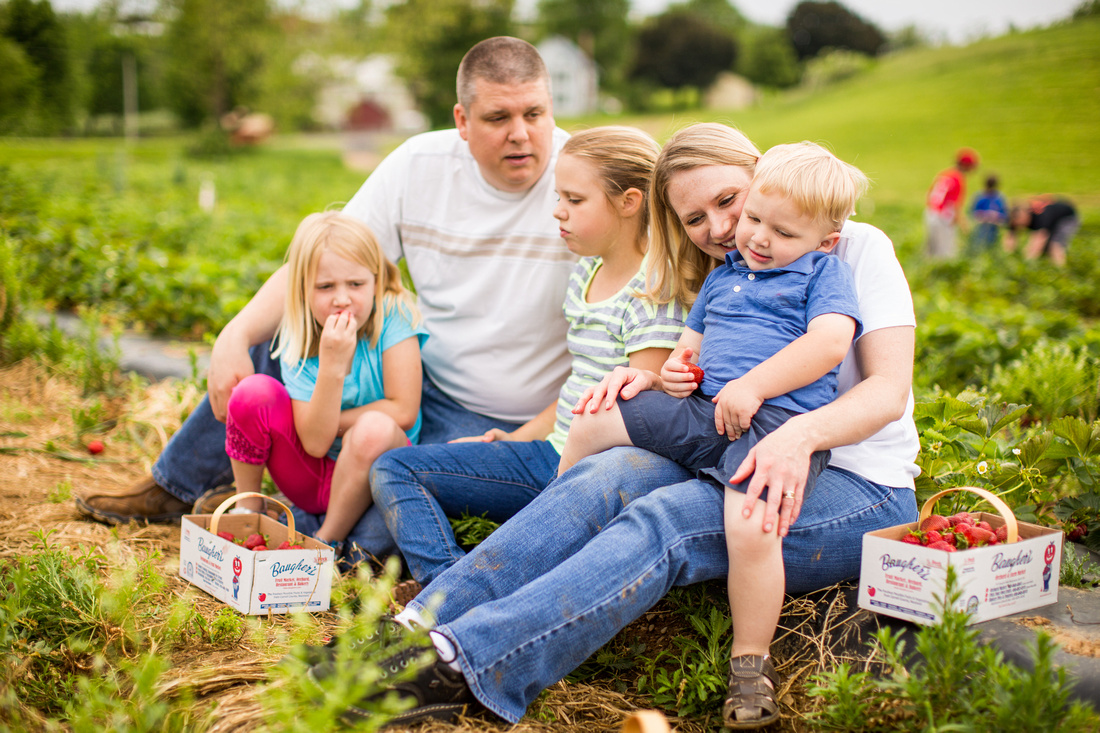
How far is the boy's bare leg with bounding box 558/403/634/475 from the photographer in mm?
1970

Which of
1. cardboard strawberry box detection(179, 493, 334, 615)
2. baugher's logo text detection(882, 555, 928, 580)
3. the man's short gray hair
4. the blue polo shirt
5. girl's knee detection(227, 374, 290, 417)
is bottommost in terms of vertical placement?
cardboard strawberry box detection(179, 493, 334, 615)

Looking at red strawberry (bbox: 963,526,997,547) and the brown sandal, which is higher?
red strawberry (bbox: 963,526,997,547)

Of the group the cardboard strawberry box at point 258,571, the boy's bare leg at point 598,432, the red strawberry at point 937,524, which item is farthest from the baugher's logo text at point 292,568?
the red strawberry at point 937,524

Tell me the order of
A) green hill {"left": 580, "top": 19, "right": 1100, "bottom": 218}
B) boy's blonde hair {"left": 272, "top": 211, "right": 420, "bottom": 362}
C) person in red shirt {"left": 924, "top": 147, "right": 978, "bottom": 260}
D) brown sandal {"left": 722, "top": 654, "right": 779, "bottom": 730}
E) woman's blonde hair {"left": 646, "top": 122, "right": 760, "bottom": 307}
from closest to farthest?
brown sandal {"left": 722, "top": 654, "right": 779, "bottom": 730} → woman's blonde hair {"left": 646, "top": 122, "right": 760, "bottom": 307} → boy's blonde hair {"left": 272, "top": 211, "right": 420, "bottom": 362} → person in red shirt {"left": 924, "top": 147, "right": 978, "bottom": 260} → green hill {"left": 580, "top": 19, "right": 1100, "bottom": 218}

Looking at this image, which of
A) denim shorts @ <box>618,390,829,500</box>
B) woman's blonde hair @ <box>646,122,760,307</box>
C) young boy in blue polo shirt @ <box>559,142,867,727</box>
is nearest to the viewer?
young boy in blue polo shirt @ <box>559,142,867,727</box>

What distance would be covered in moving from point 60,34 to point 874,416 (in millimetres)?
11155

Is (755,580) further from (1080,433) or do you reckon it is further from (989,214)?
(989,214)

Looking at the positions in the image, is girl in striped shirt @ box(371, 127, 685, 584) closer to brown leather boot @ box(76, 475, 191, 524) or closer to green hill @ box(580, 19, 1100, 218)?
brown leather boot @ box(76, 475, 191, 524)

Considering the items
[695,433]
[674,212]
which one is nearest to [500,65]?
[674,212]

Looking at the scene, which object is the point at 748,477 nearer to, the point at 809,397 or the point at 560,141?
the point at 809,397

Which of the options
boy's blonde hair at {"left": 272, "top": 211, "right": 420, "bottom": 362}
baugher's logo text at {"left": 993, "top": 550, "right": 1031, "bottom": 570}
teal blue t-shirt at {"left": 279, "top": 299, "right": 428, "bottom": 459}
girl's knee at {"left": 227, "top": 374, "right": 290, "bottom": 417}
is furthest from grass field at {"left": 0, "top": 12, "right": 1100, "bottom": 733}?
boy's blonde hair at {"left": 272, "top": 211, "right": 420, "bottom": 362}

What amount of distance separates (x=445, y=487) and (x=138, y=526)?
49.5 inches

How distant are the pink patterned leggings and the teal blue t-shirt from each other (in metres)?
0.08

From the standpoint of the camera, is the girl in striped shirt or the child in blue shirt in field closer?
the girl in striped shirt
